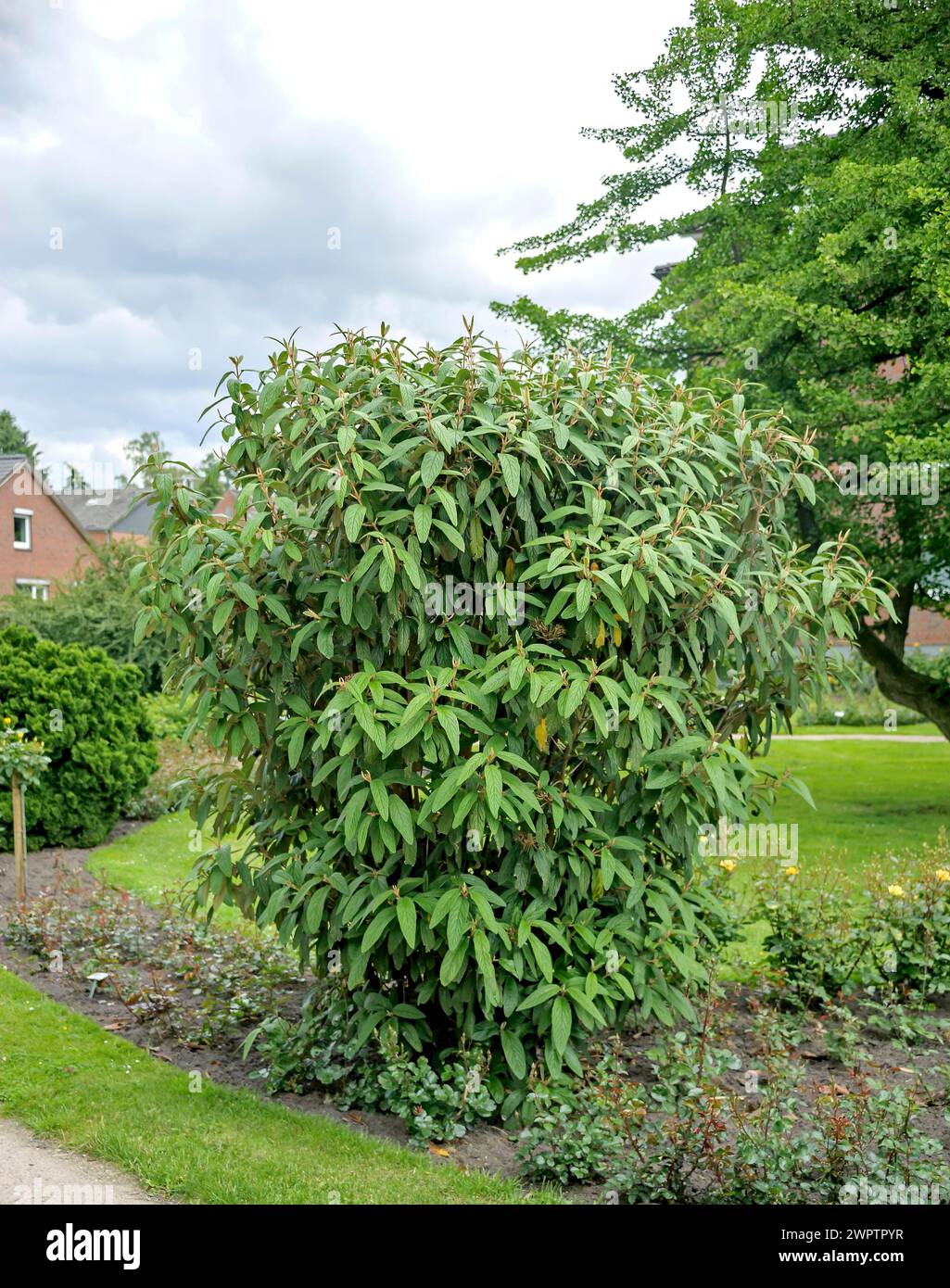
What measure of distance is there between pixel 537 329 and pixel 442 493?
12640 millimetres

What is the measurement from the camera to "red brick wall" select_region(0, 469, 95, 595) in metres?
36.7

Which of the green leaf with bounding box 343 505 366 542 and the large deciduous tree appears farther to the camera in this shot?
the large deciduous tree

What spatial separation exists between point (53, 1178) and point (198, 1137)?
527mm

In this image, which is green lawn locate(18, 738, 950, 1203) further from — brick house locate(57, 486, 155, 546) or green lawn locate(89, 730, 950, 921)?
brick house locate(57, 486, 155, 546)

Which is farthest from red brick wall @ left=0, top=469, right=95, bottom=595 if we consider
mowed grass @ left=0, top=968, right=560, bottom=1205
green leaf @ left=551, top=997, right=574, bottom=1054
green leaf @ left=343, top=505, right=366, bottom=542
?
green leaf @ left=551, top=997, right=574, bottom=1054

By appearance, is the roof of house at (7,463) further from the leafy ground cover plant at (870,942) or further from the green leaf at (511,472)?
the green leaf at (511,472)

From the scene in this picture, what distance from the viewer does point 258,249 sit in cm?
961

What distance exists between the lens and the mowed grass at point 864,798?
11.3 metres

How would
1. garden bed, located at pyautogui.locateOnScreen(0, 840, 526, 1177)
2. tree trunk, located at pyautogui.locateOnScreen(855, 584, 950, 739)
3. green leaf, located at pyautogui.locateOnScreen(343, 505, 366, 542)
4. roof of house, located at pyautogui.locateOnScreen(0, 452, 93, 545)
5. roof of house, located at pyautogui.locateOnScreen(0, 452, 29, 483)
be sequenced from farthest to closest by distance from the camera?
roof of house, located at pyautogui.locateOnScreen(0, 452, 29, 483) < roof of house, located at pyautogui.locateOnScreen(0, 452, 93, 545) < tree trunk, located at pyautogui.locateOnScreen(855, 584, 950, 739) < garden bed, located at pyautogui.locateOnScreen(0, 840, 526, 1177) < green leaf, located at pyautogui.locateOnScreen(343, 505, 366, 542)

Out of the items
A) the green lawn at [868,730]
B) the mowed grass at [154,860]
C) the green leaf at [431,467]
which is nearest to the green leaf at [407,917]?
the green leaf at [431,467]

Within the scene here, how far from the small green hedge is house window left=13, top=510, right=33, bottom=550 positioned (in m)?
29.7
